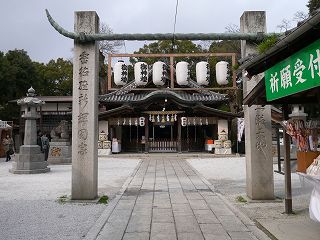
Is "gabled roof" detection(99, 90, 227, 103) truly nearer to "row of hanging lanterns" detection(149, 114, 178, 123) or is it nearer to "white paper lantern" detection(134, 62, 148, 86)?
"row of hanging lanterns" detection(149, 114, 178, 123)

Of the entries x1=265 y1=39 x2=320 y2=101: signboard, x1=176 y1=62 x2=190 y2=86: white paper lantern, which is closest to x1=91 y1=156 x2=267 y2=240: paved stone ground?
x1=265 y1=39 x2=320 y2=101: signboard

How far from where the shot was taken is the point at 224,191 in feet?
32.8

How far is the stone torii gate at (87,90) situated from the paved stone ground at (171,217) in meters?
1.06

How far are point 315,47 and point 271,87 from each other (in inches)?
61.6

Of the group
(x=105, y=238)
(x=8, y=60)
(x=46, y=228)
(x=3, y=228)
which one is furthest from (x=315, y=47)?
(x=8, y=60)

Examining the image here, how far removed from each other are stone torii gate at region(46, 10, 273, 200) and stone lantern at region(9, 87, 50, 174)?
25.9 feet

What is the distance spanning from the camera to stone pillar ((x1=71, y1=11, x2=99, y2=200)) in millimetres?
8320

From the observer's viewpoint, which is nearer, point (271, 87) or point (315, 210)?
point (315, 210)

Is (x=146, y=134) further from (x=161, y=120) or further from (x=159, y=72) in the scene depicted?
(x=159, y=72)

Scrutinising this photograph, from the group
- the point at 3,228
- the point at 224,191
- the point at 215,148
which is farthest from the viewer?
the point at 215,148

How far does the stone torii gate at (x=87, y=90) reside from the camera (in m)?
8.32

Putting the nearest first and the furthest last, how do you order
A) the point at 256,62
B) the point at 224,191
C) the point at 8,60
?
1. the point at 256,62
2. the point at 224,191
3. the point at 8,60

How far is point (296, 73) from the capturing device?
4387 millimetres

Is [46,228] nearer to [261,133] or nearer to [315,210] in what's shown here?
[315,210]
